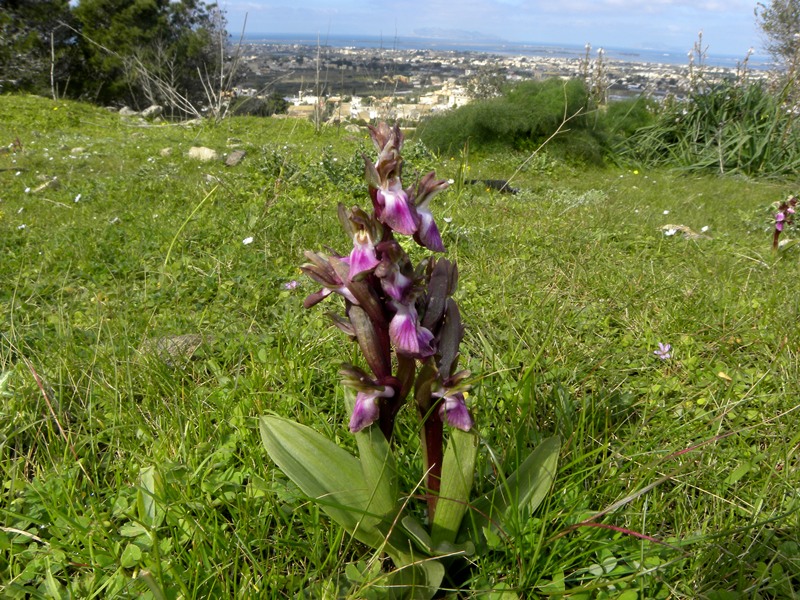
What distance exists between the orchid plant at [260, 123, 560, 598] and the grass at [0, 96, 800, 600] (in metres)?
0.08

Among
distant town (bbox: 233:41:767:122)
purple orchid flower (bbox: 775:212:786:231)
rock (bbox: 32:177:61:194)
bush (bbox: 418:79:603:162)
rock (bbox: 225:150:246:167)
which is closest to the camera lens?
purple orchid flower (bbox: 775:212:786:231)

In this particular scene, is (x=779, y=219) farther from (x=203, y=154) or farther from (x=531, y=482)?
(x=203, y=154)

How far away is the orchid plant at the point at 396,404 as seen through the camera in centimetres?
110

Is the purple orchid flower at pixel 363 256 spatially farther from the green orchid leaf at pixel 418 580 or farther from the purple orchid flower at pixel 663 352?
the purple orchid flower at pixel 663 352

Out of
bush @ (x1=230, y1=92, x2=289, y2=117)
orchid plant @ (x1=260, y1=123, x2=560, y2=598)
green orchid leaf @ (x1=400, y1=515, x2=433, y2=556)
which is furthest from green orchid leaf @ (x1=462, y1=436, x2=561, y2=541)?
bush @ (x1=230, y1=92, x2=289, y2=117)

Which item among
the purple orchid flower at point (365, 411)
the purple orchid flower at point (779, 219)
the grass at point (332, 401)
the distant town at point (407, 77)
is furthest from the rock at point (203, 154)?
the purple orchid flower at point (365, 411)

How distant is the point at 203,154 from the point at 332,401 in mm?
6465

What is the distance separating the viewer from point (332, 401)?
1.96 meters

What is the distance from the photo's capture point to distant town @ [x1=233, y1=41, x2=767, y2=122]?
614cm

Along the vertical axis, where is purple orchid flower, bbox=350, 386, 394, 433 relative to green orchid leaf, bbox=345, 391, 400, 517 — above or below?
above

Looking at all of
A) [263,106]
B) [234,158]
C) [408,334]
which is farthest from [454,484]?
[263,106]

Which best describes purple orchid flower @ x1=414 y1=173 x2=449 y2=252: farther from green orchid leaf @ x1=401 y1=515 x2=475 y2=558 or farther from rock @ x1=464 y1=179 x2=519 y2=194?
rock @ x1=464 y1=179 x2=519 y2=194

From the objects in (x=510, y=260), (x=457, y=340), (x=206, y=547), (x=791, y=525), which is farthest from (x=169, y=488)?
(x=510, y=260)

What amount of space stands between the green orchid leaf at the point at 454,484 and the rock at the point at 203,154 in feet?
22.8
